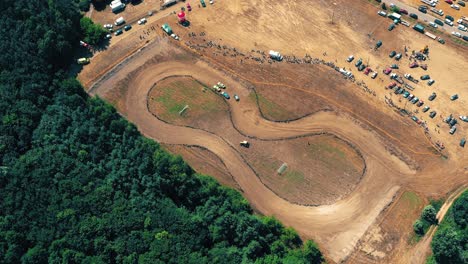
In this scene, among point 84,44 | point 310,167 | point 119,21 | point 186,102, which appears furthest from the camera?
point 119,21

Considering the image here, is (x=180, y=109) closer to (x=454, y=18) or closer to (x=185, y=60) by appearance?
(x=185, y=60)

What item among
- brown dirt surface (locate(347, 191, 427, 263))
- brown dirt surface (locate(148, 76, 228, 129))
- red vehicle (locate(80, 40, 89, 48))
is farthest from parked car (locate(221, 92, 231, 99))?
brown dirt surface (locate(347, 191, 427, 263))

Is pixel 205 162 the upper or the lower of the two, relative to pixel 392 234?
lower

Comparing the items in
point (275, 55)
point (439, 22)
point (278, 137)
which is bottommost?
point (278, 137)

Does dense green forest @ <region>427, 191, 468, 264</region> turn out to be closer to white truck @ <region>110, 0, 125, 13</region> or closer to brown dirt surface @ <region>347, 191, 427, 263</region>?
brown dirt surface @ <region>347, 191, 427, 263</region>

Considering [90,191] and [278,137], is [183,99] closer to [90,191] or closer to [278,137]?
[278,137]

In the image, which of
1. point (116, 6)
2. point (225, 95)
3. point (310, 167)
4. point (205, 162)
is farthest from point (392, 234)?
point (116, 6)

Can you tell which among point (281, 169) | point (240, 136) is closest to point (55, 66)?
point (240, 136)
